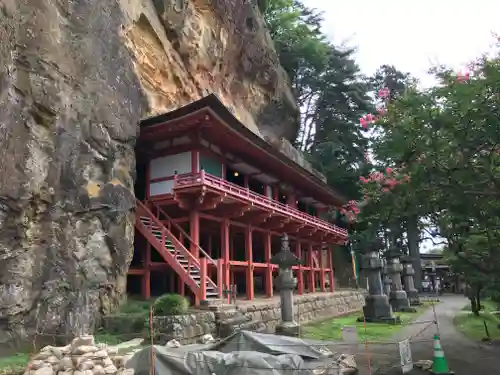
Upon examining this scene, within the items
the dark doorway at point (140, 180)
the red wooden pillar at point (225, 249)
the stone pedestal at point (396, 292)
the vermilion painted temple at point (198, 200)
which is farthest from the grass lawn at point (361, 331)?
the dark doorway at point (140, 180)

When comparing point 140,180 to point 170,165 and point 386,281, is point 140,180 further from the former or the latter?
point 386,281

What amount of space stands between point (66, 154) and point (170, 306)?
5.54m

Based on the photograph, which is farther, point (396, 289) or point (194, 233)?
point (396, 289)

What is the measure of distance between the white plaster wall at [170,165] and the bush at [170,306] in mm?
6468

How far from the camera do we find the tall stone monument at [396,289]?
77.8 ft

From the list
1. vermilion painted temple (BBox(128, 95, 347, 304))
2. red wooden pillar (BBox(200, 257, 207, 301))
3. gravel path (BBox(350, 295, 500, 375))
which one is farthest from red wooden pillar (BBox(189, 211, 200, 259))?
gravel path (BBox(350, 295, 500, 375))

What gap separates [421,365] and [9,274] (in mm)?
10091

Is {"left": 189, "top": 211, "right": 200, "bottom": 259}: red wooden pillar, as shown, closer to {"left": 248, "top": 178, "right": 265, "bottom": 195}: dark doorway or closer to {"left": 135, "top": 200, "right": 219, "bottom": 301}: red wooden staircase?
{"left": 135, "top": 200, "right": 219, "bottom": 301}: red wooden staircase

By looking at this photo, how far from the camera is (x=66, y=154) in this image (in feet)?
41.3

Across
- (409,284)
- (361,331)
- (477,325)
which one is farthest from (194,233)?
(409,284)

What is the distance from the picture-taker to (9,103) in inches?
434

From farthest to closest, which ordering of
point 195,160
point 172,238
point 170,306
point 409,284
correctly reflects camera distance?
point 409,284 → point 195,160 → point 172,238 → point 170,306

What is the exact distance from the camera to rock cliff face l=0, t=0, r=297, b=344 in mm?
10836

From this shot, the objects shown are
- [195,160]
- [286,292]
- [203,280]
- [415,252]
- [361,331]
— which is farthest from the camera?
[415,252]
